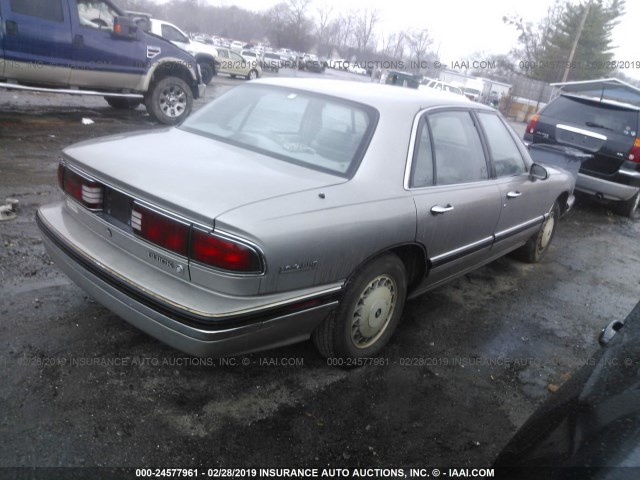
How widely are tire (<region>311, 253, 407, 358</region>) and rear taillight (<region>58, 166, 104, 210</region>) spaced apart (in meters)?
1.38

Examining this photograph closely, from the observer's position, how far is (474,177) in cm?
358

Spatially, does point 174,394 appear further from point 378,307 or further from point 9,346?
point 378,307

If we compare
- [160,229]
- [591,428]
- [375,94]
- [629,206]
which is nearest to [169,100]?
[375,94]

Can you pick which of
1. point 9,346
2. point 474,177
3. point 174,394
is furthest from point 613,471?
point 9,346

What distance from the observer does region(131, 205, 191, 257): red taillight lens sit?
2.22 meters

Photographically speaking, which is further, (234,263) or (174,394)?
(174,394)

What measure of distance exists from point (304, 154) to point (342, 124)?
330mm

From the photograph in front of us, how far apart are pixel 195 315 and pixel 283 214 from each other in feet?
1.94

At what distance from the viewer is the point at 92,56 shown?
27.7 ft

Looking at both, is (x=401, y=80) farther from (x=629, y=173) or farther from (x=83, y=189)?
(x=83, y=189)

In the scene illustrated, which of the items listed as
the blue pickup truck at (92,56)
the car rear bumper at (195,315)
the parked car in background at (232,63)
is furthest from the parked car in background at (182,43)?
the car rear bumper at (195,315)

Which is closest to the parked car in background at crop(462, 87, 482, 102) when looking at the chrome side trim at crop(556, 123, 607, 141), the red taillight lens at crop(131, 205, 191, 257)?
the chrome side trim at crop(556, 123, 607, 141)

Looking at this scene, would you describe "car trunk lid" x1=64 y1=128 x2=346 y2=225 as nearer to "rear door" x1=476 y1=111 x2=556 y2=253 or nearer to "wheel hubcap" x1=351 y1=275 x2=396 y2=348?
"wheel hubcap" x1=351 y1=275 x2=396 y2=348

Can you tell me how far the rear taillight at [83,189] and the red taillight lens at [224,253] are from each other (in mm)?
769
